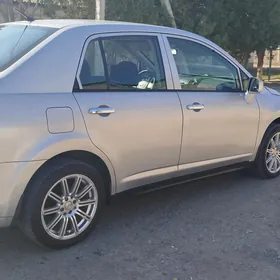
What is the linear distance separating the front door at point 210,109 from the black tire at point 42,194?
1.22 m

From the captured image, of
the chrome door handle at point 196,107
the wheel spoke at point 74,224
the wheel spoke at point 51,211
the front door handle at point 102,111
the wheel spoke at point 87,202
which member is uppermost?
the front door handle at point 102,111

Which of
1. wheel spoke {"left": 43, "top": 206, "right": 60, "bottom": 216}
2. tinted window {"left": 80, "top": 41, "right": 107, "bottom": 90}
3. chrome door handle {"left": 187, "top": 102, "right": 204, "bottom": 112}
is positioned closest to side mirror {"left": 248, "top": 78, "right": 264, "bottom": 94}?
chrome door handle {"left": 187, "top": 102, "right": 204, "bottom": 112}

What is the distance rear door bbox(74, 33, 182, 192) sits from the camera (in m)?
3.65

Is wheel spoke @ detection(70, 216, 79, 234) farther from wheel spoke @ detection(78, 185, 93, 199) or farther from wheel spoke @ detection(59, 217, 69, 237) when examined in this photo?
wheel spoke @ detection(78, 185, 93, 199)

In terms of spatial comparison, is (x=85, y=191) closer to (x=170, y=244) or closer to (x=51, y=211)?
(x=51, y=211)

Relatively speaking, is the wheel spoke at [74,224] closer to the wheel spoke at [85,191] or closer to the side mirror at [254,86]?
the wheel spoke at [85,191]

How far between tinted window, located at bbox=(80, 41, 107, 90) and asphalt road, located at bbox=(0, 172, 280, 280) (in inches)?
51.7

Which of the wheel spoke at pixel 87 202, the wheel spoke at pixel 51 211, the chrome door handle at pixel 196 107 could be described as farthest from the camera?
the chrome door handle at pixel 196 107

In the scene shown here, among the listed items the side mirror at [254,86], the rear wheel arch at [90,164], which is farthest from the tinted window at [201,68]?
the rear wheel arch at [90,164]

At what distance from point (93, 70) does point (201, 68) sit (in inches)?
55.3

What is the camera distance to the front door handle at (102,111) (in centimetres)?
357

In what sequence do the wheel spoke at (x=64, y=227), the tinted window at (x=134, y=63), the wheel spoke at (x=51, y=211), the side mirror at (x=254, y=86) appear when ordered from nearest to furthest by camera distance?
the wheel spoke at (x=51, y=211), the wheel spoke at (x=64, y=227), the tinted window at (x=134, y=63), the side mirror at (x=254, y=86)

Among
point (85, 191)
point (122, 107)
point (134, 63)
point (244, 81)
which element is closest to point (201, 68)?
point (244, 81)

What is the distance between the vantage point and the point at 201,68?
15.3ft
